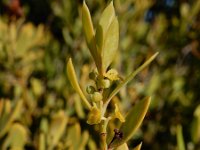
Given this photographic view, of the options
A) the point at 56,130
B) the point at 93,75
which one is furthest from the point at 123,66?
the point at 93,75

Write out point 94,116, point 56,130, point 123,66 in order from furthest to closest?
point 123,66, point 56,130, point 94,116

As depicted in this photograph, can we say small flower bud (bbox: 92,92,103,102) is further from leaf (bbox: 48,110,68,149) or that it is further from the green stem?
leaf (bbox: 48,110,68,149)

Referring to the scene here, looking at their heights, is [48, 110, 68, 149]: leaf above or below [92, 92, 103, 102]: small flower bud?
below

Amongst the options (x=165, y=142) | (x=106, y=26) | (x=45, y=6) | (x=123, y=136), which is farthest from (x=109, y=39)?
(x=45, y=6)

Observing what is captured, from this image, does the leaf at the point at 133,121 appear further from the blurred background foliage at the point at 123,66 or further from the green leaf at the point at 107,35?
the blurred background foliage at the point at 123,66

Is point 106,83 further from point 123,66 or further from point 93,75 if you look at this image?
point 123,66

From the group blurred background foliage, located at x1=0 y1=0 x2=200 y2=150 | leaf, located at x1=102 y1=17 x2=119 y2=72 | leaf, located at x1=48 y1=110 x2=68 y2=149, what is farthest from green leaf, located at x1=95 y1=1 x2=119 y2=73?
blurred background foliage, located at x1=0 y1=0 x2=200 y2=150

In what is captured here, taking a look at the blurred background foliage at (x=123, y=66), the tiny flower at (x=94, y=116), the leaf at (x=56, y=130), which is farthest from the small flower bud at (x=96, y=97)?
the blurred background foliage at (x=123, y=66)
